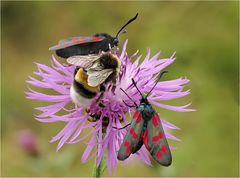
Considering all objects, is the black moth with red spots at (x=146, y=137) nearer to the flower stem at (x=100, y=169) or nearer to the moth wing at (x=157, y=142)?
the moth wing at (x=157, y=142)

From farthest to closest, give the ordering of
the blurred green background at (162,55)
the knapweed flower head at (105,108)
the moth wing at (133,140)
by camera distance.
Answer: the blurred green background at (162,55) → the knapweed flower head at (105,108) → the moth wing at (133,140)

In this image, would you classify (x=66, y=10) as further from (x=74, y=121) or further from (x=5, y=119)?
(x=74, y=121)

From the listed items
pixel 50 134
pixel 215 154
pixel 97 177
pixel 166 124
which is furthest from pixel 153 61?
pixel 50 134

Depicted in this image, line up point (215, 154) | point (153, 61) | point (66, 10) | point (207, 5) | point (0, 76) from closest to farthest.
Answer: point (153, 61)
point (215, 154)
point (207, 5)
point (0, 76)
point (66, 10)

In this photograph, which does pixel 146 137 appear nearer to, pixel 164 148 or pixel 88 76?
pixel 164 148

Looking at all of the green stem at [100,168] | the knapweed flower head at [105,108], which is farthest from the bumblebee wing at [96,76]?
the green stem at [100,168]

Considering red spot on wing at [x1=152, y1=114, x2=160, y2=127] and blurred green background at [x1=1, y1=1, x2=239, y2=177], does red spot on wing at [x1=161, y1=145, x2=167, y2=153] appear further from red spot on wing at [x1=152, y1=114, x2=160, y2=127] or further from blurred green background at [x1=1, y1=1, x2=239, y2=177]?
blurred green background at [x1=1, y1=1, x2=239, y2=177]
